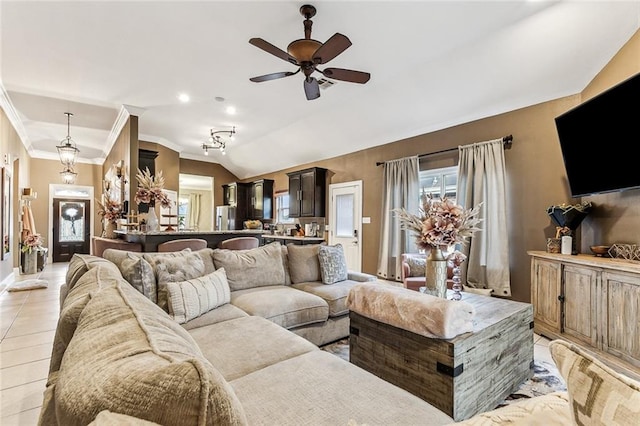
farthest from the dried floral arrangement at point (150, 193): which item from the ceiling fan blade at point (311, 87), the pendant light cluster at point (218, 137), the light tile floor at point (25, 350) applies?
the ceiling fan blade at point (311, 87)

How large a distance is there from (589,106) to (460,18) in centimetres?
145

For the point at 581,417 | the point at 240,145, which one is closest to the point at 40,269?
the point at 240,145

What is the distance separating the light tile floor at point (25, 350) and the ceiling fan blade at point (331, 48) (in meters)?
3.16

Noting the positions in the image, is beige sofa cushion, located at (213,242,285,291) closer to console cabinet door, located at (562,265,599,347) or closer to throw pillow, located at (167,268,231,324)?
throw pillow, located at (167,268,231,324)

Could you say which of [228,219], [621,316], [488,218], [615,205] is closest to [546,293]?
[621,316]

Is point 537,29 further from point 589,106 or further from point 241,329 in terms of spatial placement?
point 241,329

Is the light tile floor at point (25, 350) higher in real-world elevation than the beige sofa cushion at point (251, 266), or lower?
lower

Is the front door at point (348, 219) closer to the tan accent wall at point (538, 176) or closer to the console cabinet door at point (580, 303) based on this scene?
the tan accent wall at point (538, 176)

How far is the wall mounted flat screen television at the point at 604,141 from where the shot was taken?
8.30 ft

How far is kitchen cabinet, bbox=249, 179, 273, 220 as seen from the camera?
8.69 meters

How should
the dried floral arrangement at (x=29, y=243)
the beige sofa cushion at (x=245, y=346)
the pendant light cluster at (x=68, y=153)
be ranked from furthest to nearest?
the dried floral arrangement at (x=29, y=243) → the pendant light cluster at (x=68, y=153) → the beige sofa cushion at (x=245, y=346)

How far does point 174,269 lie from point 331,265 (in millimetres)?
1592

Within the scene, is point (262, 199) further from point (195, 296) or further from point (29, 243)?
point (195, 296)

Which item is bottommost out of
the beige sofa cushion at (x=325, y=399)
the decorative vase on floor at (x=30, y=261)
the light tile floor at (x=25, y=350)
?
the light tile floor at (x=25, y=350)
